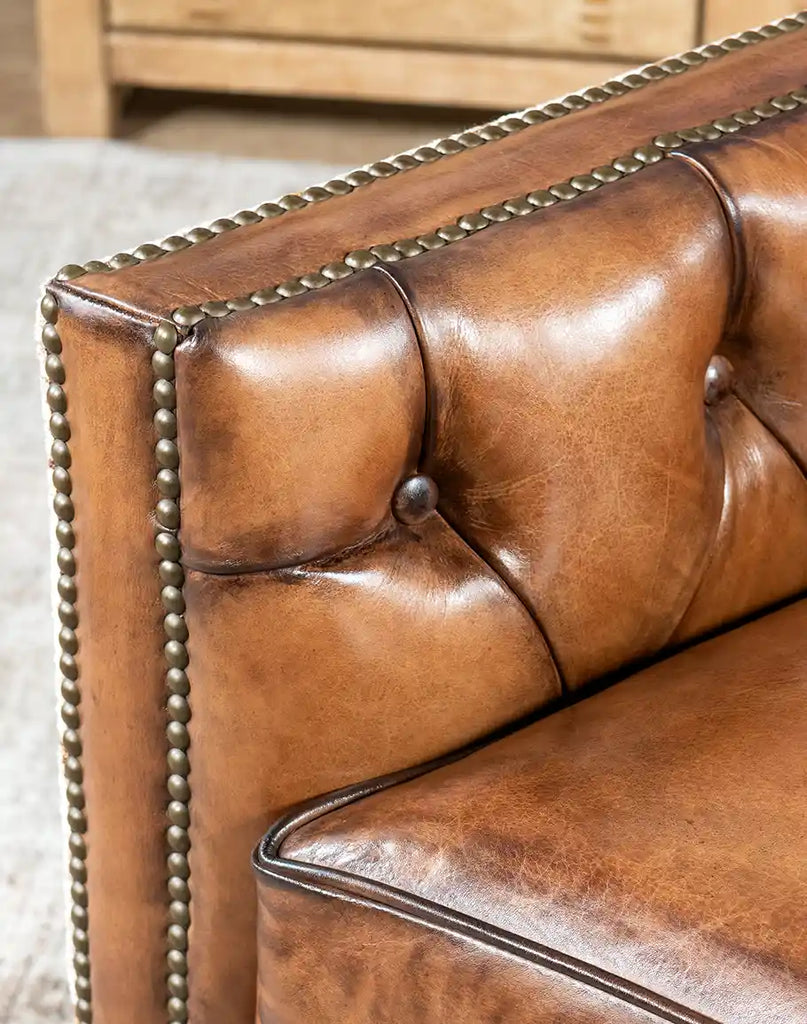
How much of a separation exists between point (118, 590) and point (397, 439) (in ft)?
0.47

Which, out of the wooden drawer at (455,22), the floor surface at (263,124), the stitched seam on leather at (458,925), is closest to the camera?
the stitched seam on leather at (458,925)

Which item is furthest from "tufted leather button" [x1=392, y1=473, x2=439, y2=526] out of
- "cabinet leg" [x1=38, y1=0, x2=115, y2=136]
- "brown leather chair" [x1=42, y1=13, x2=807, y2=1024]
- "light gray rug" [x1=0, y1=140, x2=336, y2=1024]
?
"cabinet leg" [x1=38, y1=0, x2=115, y2=136]

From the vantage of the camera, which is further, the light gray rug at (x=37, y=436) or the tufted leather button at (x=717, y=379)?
the light gray rug at (x=37, y=436)

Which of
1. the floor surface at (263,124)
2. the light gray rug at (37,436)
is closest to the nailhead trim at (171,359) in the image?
the light gray rug at (37,436)

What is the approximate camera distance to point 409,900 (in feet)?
2.07

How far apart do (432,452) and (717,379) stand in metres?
0.18

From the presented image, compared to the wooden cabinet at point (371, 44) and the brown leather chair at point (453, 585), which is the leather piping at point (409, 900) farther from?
the wooden cabinet at point (371, 44)

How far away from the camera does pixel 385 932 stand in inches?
25.1

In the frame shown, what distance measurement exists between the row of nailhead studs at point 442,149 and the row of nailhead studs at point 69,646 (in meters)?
0.04

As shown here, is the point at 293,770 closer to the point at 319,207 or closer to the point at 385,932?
the point at 385,932

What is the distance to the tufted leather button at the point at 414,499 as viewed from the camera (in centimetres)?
68

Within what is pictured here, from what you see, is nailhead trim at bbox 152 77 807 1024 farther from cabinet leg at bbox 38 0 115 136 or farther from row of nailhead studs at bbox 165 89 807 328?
cabinet leg at bbox 38 0 115 136

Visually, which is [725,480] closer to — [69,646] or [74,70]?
[69,646]

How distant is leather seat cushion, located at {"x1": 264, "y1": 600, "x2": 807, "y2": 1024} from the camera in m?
0.59
